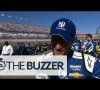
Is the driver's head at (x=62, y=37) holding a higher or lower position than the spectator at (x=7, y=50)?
higher

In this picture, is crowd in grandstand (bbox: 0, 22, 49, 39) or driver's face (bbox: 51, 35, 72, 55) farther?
crowd in grandstand (bbox: 0, 22, 49, 39)

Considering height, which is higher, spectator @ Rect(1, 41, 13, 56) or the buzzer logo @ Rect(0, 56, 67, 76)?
spectator @ Rect(1, 41, 13, 56)

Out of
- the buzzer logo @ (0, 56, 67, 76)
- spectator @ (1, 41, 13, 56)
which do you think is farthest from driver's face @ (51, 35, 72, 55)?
spectator @ (1, 41, 13, 56)

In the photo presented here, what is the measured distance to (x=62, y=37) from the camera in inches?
118

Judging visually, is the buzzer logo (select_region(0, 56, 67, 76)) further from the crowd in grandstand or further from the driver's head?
the crowd in grandstand

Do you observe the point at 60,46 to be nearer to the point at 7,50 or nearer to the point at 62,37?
the point at 62,37

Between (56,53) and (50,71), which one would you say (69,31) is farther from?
(50,71)

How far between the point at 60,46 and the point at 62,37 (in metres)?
0.12

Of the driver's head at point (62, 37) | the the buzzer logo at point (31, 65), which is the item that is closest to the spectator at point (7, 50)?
the the buzzer logo at point (31, 65)

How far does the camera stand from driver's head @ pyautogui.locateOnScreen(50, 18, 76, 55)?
2955 millimetres

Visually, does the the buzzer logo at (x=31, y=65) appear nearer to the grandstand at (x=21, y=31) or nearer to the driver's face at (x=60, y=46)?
the driver's face at (x=60, y=46)

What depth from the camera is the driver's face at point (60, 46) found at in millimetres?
2998

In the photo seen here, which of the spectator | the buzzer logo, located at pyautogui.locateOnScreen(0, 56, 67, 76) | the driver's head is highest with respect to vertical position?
the driver's head

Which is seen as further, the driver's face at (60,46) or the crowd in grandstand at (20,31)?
the crowd in grandstand at (20,31)
